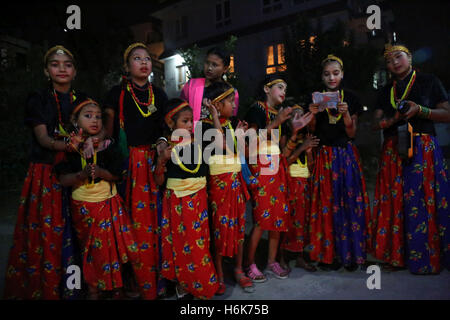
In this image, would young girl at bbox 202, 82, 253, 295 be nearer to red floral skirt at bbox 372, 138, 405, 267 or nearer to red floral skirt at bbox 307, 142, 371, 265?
red floral skirt at bbox 307, 142, 371, 265

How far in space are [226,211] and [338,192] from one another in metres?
1.36

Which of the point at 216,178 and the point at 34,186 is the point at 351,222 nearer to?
the point at 216,178

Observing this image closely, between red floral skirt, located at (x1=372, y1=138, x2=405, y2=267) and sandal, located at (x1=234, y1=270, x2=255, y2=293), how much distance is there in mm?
1485

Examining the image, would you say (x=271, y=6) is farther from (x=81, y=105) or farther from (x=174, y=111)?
(x=81, y=105)

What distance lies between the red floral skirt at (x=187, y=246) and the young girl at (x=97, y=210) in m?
0.31

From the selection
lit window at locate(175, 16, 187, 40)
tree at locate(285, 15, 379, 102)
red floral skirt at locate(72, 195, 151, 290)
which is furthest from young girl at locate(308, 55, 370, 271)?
lit window at locate(175, 16, 187, 40)

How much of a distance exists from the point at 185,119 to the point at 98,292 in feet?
5.62

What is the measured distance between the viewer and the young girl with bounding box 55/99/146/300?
2521 millimetres

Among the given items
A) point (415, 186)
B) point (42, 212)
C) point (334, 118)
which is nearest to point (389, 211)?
point (415, 186)

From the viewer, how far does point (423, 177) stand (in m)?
3.22

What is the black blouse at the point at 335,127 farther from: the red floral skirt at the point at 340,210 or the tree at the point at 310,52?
the tree at the point at 310,52

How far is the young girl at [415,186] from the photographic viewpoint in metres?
3.18

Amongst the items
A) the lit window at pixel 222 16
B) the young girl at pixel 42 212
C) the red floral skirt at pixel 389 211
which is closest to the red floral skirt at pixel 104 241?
the young girl at pixel 42 212
